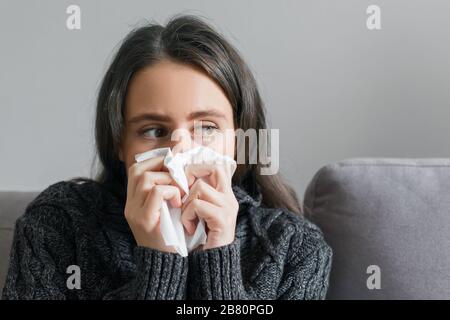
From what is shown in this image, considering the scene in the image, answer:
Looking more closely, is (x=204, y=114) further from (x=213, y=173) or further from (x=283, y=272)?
(x=283, y=272)

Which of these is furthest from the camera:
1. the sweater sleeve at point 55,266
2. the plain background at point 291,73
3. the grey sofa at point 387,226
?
the plain background at point 291,73

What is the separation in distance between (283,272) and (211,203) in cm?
20

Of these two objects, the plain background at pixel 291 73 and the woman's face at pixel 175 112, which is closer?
the woman's face at pixel 175 112

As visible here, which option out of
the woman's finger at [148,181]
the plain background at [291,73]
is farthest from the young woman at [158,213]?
the plain background at [291,73]

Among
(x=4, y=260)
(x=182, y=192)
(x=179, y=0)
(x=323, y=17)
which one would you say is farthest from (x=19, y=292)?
(x=323, y=17)

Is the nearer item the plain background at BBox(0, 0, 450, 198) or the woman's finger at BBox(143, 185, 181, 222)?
the woman's finger at BBox(143, 185, 181, 222)

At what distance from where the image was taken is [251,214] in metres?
1.07

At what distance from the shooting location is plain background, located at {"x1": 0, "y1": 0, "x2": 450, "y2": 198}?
1.29 meters

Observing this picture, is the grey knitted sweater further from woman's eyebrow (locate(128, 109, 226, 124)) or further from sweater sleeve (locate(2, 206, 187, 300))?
woman's eyebrow (locate(128, 109, 226, 124))

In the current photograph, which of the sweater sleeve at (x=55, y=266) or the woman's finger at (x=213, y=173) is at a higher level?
the woman's finger at (x=213, y=173)

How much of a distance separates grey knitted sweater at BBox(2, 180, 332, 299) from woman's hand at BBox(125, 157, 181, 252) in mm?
23

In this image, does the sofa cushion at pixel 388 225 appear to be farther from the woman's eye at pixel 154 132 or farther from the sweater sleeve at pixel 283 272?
the woman's eye at pixel 154 132

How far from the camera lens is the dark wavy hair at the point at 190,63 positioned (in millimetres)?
1011

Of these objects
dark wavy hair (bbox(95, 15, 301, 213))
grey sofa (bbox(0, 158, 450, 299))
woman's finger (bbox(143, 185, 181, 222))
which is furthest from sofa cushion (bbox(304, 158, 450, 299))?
woman's finger (bbox(143, 185, 181, 222))
